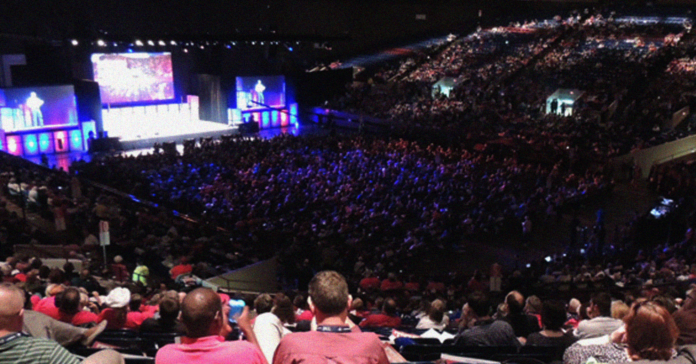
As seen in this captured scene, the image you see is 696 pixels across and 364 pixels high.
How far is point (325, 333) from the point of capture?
2.63 m

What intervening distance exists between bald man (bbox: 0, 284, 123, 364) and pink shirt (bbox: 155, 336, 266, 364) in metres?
0.29

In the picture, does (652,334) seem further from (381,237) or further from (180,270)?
(381,237)

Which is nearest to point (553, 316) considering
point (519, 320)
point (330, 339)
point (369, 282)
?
point (519, 320)

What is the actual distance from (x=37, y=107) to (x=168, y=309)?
22.5m

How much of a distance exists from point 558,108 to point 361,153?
41.1 ft

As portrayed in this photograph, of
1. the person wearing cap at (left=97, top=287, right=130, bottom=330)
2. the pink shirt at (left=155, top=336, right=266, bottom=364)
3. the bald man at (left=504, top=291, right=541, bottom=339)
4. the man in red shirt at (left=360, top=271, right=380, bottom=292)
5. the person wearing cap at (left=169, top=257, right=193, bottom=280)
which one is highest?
the pink shirt at (left=155, top=336, right=266, bottom=364)

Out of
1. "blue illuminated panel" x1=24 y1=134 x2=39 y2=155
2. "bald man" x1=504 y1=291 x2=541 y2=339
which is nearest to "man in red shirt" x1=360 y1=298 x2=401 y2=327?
"bald man" x1=504 y1=291 x2=541 y2=339

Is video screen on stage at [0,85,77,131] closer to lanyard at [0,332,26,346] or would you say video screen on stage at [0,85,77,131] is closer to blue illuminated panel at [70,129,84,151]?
blue illuminated panel at [70,129,84,151]

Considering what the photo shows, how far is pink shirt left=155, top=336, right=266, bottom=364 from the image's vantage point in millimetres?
2645

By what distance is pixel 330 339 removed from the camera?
261cm

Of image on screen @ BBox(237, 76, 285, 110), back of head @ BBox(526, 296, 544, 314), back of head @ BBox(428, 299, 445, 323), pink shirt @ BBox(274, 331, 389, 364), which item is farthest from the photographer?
image on screen @ BBox(237, 76, 285, 110)

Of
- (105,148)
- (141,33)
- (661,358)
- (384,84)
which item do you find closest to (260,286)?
(661,358)

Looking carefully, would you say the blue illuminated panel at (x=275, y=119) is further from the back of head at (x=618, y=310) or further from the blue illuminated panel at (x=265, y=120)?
the back of head at (x=618, y=310)

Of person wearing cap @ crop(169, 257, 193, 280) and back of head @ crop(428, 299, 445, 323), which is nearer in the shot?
back of head @ crop(428, 299, 445, 323)
